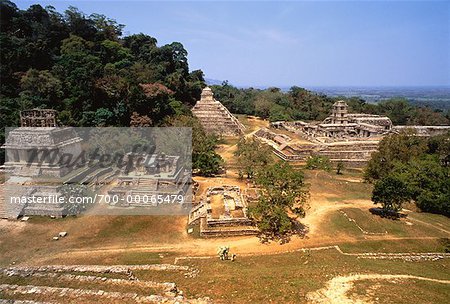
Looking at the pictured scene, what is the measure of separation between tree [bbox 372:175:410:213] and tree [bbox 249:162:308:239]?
6.84 m

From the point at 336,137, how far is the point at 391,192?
107 ft

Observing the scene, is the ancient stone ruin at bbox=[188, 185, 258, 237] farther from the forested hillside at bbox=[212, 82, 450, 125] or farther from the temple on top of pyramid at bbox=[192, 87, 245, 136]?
the forested hillside at bbox=[212, 82, 450, 125]

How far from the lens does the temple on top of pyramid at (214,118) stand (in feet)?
192

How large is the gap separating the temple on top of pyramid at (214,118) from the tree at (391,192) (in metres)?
35.1

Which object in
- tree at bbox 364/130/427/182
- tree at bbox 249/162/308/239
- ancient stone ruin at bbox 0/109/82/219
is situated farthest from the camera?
tree at bbox 364/130/427/182

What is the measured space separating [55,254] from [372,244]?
19556 millimetres

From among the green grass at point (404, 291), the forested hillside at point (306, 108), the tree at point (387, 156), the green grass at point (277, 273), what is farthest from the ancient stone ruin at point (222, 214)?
the forested hillside at point (306, 108)

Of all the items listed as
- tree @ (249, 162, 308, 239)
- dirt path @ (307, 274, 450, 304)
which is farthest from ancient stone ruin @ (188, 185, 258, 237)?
dirt path @ (307, 274, 450, 304)

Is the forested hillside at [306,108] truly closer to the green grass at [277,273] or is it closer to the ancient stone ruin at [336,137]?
the ancient stone ruin at [336,137]

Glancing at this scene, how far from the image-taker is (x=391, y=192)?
24484 mm

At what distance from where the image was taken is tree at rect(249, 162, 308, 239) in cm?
2112

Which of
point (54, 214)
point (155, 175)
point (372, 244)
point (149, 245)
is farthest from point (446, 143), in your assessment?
point (54, 214)

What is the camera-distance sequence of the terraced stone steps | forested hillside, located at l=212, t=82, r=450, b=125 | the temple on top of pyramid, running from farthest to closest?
forested hillside, located at l=212, t=82, r=450, b=125
the temple on top of pyramid
the terraced stone steps

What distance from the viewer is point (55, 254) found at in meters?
18.7
